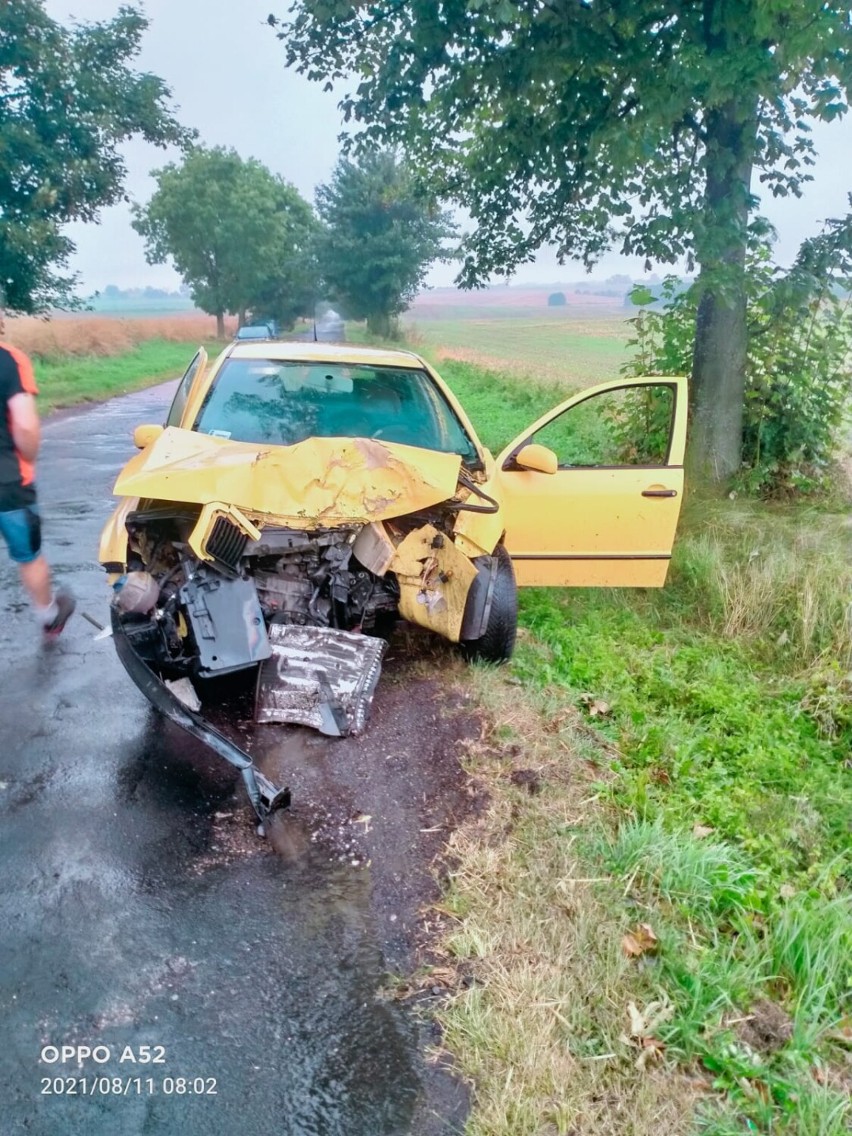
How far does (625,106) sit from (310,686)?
5.62 meters

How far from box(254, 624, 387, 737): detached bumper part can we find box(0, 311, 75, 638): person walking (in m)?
1.62

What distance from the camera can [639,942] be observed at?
9.11ft

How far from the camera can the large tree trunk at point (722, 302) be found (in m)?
6.57

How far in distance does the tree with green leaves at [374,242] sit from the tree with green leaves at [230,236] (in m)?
2.65

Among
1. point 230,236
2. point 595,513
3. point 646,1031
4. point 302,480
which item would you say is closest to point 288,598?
point 302,480

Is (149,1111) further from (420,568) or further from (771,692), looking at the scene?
(771,692)

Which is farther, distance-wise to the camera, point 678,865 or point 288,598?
point 288,598

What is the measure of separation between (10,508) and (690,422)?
579cm

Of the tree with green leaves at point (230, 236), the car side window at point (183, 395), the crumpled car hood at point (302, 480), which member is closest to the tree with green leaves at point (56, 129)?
the car side window at point (183, 395)

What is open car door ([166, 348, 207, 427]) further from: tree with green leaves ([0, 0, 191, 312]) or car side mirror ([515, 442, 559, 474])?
tree with green leaves ([0, 0, 191, 312])

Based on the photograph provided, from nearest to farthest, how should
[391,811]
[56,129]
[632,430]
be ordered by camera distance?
[391,811]
[632,430]
[56,129]

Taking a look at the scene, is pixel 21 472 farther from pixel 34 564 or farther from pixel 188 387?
pixel 188 387

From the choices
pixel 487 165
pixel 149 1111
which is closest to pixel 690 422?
pixel 487 165

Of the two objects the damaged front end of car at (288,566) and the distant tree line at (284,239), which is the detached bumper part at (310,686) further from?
the distant tree line at (284,239)
